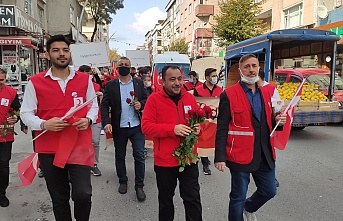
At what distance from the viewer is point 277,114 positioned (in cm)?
323

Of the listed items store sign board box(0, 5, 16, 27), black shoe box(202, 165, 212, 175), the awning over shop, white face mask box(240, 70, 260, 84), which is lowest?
black shoe box(202, 165, 212, 175)

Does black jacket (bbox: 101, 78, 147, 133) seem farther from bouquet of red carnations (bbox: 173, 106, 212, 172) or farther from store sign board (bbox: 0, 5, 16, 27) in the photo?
store sign board (bbox: 0, 5, 16, 27)

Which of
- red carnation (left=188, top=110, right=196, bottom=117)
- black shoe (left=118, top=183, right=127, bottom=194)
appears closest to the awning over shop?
black shoe (left=118, top=183, right=127, bottom=194)


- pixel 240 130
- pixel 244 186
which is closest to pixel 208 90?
pixel 240 130

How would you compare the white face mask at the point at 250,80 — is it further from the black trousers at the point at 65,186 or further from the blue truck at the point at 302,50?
the blue truck at the point at 302,50

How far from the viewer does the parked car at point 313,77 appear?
1038cm

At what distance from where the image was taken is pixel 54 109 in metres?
2.87

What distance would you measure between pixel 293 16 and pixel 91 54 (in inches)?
763

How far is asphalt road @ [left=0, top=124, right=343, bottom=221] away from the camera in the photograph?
3.99m

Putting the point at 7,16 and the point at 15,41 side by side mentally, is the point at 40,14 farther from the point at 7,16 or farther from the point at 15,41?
the point at 15,41

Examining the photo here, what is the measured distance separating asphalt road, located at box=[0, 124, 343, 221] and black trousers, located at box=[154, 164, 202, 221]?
78 cm

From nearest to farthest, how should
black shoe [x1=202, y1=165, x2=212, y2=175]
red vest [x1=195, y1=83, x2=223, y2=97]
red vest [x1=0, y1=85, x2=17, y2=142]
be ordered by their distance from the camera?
1. red vest [x1=0, y1=85, x2=17, y2=142]
2. black shoe [x1=202, y1=165, x2=212, y2=175]
3. red vest [x1=195, y1=83, x2=223, y2=97]

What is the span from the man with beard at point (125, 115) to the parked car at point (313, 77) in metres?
7.53

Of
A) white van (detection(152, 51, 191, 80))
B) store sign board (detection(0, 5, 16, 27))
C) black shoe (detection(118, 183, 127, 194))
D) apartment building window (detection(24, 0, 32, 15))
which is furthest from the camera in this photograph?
apartment building window (detection(24, 0, 32, 15))
